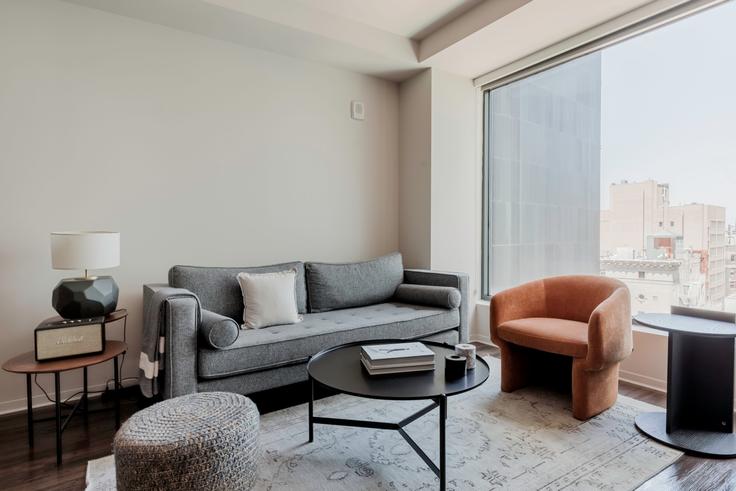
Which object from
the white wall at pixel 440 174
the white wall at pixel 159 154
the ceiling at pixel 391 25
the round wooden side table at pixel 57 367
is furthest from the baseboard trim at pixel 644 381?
the round wooden side table at pixel 57 367

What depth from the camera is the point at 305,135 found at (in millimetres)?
3490

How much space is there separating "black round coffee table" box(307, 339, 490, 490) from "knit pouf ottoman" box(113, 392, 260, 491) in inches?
15.6

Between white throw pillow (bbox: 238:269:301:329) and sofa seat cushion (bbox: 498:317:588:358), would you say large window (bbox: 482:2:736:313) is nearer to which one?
sofa seat cushion (bbox: 498:317:588:358)

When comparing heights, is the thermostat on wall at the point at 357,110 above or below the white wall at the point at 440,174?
above

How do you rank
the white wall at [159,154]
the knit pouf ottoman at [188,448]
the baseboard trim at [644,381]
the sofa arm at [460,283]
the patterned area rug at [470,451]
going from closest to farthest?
the knit pouf ottoman at [188,448] < the patterned area rug at [470,451] < the white wall at [159,154] < the baseboard trim at [644,381] < the sofa arm at [460,283]

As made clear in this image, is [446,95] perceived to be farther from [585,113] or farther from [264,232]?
[264,232]

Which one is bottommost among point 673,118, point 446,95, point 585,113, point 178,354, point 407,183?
point 178,354

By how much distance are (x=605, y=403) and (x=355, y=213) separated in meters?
2.45

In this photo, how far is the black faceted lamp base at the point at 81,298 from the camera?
2.13 m

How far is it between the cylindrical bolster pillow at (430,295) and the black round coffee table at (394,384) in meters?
1.05

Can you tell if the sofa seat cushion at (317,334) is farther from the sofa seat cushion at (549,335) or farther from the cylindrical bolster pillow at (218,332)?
the sofa seat cushion at (549,335)

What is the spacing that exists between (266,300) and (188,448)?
137 cm

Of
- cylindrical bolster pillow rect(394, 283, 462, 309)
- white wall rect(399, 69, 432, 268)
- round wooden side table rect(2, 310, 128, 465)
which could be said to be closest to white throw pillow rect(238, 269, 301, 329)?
round wooden side table rect(2, 310, 128, 465)

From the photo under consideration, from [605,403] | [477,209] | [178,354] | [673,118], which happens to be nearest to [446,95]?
[477,209]
